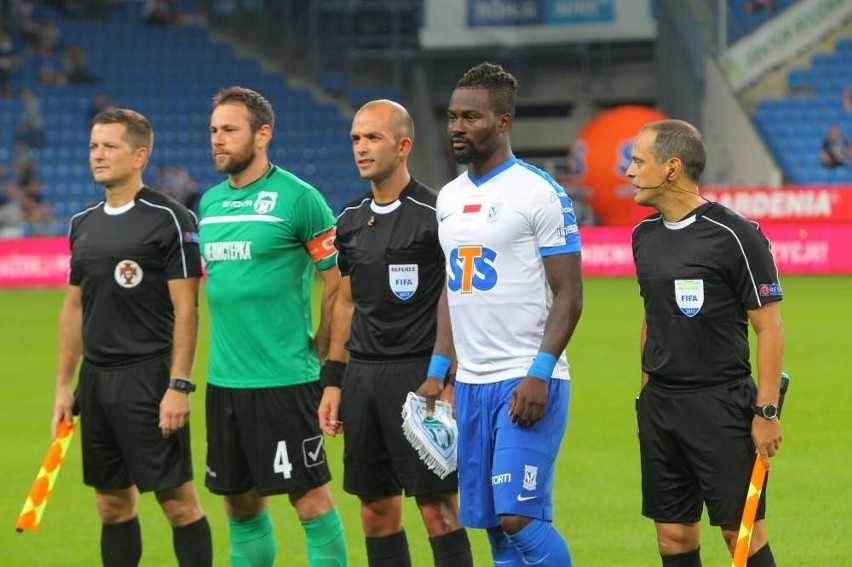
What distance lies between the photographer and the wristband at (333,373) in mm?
6145

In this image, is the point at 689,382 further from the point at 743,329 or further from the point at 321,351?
the point at 321,351

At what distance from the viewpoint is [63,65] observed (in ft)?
106

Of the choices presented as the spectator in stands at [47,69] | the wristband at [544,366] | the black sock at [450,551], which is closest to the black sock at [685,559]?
the black sock at [450,551]

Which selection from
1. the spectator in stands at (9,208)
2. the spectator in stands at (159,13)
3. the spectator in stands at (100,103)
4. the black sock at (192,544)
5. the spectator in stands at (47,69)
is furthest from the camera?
the spectator in stands at (159,13)

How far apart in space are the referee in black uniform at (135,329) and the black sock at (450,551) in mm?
1043

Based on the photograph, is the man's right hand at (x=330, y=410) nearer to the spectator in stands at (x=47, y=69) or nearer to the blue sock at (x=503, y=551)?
the blue sock at (x=503, y=551)

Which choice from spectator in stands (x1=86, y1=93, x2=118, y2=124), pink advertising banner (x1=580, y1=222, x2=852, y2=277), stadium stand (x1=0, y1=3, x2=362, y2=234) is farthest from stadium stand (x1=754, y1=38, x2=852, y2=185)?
spectator in stands (x1=86, y1=93, x2=118, y2=124)

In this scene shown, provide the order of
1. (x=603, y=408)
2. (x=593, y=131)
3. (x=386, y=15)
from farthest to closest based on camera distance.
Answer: (x=386, y=15) → (x=593, y=131) → (x=603, y=408)

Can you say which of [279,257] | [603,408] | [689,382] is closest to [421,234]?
[279,257]

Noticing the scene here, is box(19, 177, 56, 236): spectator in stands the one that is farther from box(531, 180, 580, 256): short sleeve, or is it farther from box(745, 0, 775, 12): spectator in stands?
box(531, 180, 580, 256): short sleeve

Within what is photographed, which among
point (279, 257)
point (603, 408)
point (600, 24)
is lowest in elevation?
point (603, 408)

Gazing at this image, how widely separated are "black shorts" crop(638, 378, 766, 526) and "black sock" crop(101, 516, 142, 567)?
2.28 m

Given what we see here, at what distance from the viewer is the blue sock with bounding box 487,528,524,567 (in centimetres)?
549

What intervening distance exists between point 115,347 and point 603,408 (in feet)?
21.2
